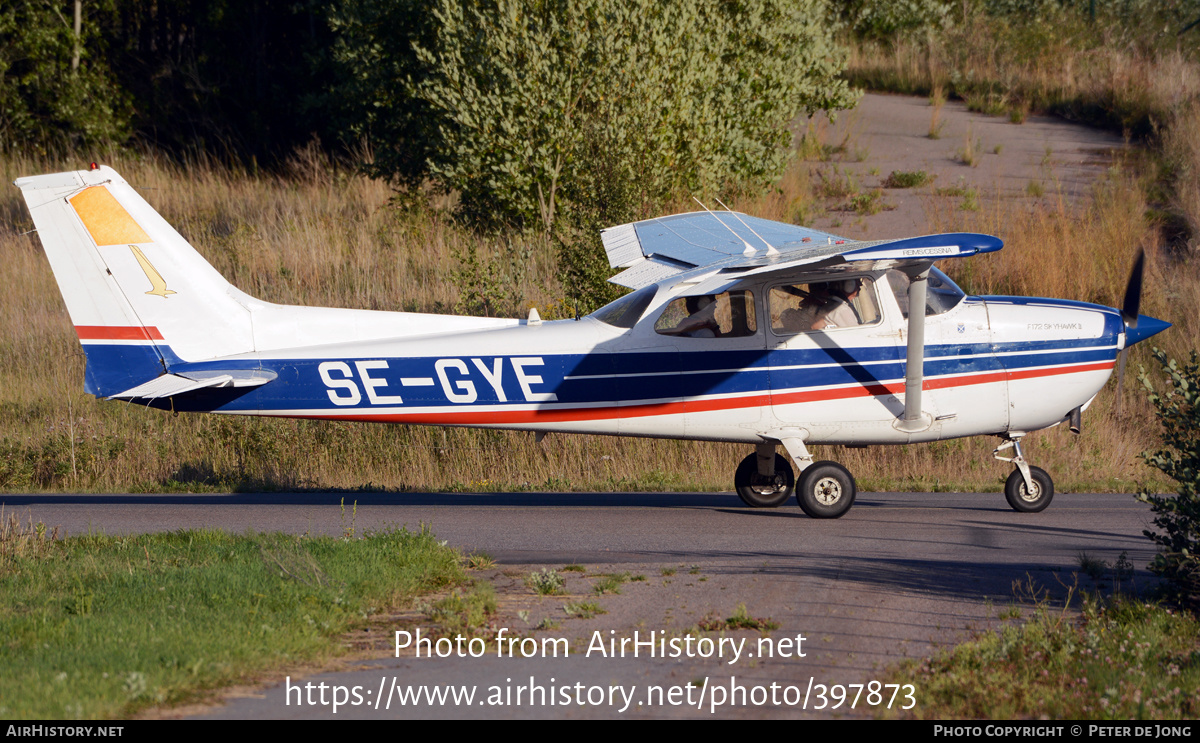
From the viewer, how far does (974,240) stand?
8.48m

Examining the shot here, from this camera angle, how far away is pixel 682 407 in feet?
32.2

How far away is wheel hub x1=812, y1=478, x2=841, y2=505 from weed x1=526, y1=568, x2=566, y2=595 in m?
3.50

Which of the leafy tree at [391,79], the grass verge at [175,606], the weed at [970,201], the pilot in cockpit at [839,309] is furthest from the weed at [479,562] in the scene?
the weed at [970,201]

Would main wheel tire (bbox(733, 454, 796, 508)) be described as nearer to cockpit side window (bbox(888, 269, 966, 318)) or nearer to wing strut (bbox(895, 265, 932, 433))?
wing strut (bbox(895, 265, 932, 433))

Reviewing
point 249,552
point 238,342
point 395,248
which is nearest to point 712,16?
point 395,248

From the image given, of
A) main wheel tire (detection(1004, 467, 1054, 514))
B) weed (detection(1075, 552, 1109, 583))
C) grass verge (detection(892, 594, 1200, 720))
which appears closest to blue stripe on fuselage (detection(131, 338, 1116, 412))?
main wheel tire (detection(1004, 467, 1054, 514))

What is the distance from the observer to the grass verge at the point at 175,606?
4.96 m

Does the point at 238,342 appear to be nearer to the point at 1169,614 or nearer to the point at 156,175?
the point at 1169,614

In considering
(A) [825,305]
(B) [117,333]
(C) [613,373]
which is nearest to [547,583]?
(C) [613,373]

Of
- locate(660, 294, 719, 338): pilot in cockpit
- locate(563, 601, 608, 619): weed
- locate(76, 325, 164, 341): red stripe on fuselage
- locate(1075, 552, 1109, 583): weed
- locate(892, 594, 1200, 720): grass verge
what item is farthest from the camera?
locate(660, 294, 719, 338): pilot in cockpit

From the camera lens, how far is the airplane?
9609mm

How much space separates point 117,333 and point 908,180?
1875 centimetres

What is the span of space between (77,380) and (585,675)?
49.5ft

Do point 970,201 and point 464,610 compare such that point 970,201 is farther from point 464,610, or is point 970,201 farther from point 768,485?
point 464,610
